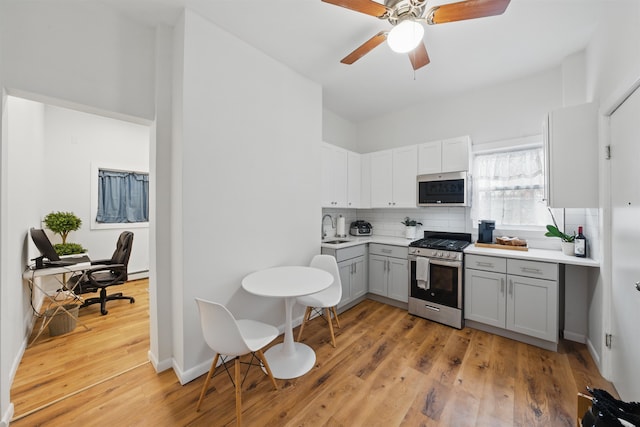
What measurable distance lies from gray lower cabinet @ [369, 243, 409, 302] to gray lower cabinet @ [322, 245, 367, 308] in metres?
0.12

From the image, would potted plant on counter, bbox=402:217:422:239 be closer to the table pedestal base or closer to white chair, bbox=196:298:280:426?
the table pedestal base

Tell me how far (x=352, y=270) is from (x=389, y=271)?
1.78 ft

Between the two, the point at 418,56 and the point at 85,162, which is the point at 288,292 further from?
the point at 85,162

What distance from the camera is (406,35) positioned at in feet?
5.40

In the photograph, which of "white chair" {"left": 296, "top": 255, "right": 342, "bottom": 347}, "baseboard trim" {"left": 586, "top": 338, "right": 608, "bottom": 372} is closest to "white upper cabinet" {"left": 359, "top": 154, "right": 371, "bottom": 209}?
"white chair" {"left": 296, "top": 255, "right": 342, "bottom": 347}

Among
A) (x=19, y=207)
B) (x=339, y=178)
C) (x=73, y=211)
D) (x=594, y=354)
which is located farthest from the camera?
(x=73, y=211)

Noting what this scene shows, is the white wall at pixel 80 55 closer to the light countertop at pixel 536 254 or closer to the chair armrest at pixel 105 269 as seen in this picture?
the chair armrest at pixel 105 269

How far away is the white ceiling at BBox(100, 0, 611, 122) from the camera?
1.92 m

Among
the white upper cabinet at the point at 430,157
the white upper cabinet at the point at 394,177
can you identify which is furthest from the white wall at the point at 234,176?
the white upper cabinet at the point at 430,157

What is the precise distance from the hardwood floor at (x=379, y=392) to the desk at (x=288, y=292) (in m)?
0.11

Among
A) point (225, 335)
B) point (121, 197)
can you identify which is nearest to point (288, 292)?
point (225, 335)

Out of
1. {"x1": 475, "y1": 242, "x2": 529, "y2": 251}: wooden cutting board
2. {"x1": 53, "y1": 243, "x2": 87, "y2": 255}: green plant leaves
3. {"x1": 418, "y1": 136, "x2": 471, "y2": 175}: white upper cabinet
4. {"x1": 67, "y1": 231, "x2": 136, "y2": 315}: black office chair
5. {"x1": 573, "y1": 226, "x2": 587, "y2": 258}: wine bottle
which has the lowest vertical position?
{"x1": 67, "y1": 231, "x2": 136, "y2": 315}: black office chair

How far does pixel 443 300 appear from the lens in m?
2.87

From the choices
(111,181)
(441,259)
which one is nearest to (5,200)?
(111,181)
